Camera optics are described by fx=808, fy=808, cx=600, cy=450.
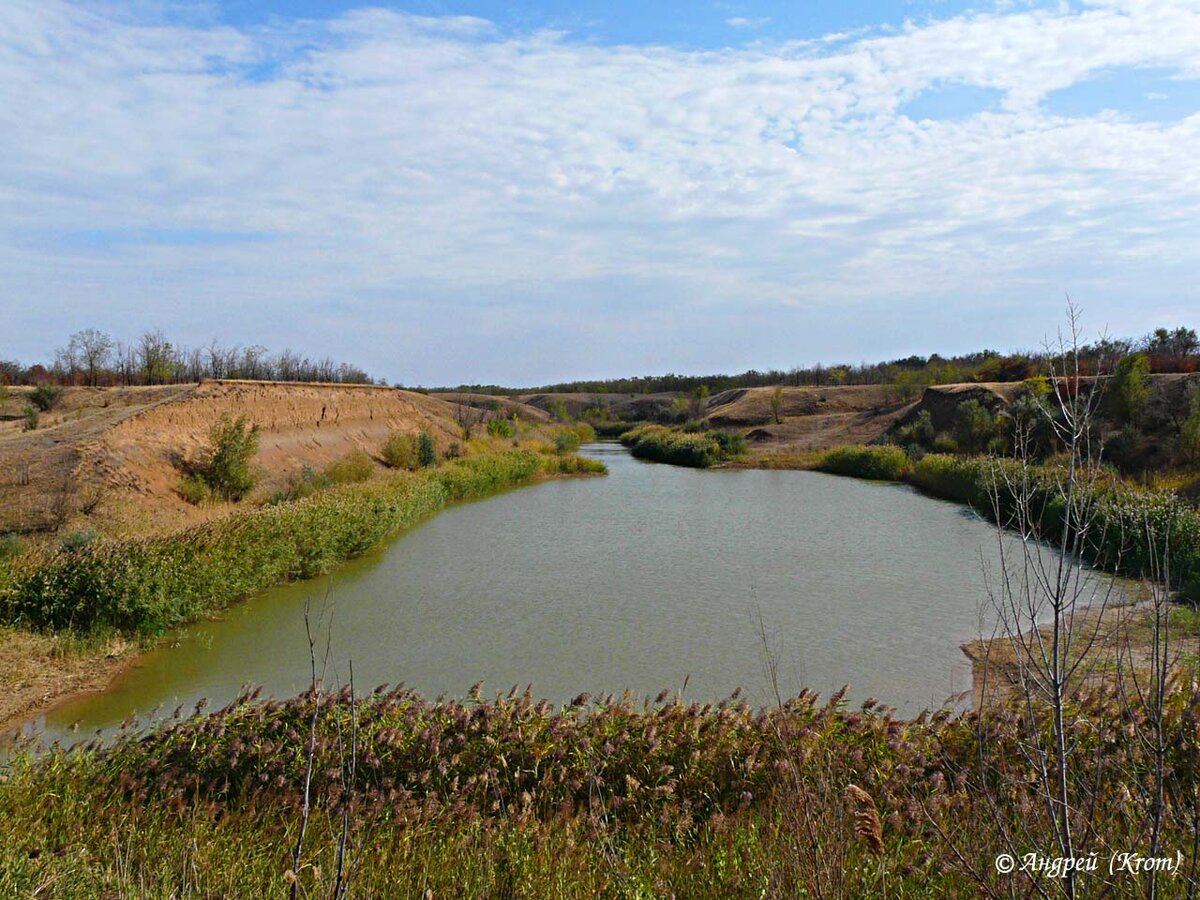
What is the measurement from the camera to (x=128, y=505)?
13992 mm

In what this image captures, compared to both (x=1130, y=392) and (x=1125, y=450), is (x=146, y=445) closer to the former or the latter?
(x=1125, y=450)

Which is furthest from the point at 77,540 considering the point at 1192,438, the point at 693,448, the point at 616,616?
the point at 693,448

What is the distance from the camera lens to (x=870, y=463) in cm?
2920

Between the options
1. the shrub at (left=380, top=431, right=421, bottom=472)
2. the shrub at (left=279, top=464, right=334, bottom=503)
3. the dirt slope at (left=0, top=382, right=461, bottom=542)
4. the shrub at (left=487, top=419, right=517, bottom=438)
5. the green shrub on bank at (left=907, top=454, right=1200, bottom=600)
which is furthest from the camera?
the shrub at (left=487, top=419, right=517, bottom=438)

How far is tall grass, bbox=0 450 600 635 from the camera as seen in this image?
914cm

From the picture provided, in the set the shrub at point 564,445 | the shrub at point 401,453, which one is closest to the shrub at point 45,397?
the shrub at point 401,453

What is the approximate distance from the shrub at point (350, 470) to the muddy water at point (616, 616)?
371cm

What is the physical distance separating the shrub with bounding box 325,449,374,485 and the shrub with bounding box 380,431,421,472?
83.1 inches

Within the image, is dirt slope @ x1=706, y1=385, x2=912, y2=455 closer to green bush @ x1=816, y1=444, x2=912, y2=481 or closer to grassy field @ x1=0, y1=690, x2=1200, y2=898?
green bush @ x1=816, y1=444, x2=912, y2=481

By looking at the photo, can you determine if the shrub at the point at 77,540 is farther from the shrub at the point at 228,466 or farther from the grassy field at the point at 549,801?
the grassy field at the point at 549,801

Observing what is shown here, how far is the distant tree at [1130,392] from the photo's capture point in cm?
2295

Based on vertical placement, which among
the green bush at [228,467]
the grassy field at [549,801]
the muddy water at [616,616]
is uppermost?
the green bush at [228,467]

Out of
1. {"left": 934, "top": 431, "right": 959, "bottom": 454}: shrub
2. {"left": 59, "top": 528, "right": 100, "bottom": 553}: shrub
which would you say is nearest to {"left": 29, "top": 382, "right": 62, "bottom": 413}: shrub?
{"left": 59, "top": 528, "right": 100, "bottom": 553}: shrub

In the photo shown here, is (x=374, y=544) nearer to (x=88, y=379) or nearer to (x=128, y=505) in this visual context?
(x=128, y=505)
